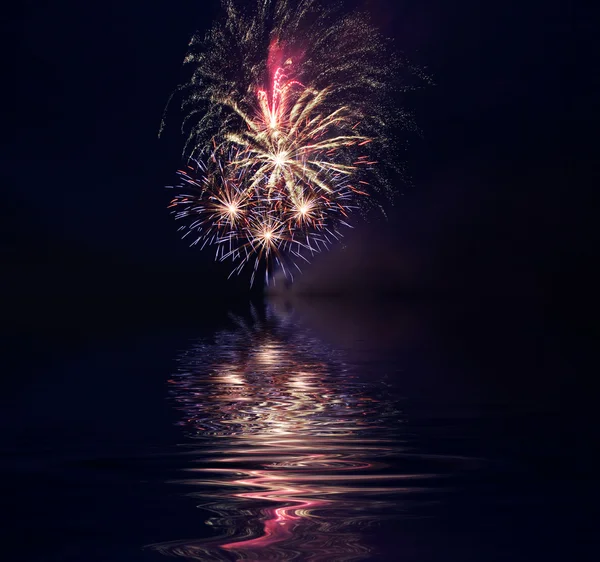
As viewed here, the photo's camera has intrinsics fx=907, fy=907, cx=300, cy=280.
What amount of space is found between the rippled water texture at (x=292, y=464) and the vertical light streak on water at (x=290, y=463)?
0.06 ft

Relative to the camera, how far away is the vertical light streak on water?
412 inches

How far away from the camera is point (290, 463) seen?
1534 centimetres

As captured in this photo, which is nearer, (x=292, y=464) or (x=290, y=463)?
(x=292, y=464)

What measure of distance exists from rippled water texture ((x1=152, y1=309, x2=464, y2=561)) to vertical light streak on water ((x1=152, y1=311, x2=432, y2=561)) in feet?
0.06

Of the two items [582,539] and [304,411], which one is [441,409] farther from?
[582,539]

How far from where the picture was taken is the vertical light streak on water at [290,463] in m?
10.5

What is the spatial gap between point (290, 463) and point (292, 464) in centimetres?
11

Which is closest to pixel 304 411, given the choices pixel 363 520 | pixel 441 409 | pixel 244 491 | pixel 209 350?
pixel 441 409

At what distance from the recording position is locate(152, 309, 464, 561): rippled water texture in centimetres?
1048

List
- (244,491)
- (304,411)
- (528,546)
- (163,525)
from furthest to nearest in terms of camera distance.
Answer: (304,411) → (244,491) → (163,525) → (528,546)

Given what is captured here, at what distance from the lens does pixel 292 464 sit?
15242 mm

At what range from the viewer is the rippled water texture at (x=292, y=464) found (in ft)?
34.4

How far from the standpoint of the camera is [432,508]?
12.0 meters

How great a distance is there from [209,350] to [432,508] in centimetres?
3582
